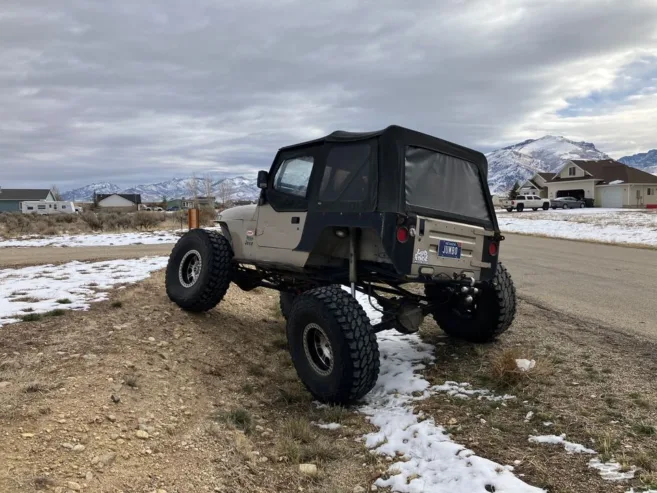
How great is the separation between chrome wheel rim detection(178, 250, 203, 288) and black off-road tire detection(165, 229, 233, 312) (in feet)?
0.18

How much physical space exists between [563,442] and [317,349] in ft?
7.74

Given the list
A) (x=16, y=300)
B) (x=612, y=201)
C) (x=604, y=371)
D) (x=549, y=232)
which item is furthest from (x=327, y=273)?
(x=612, y=201)

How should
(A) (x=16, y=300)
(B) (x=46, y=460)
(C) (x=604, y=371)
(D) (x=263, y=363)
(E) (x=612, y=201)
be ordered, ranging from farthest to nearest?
(E) (x=612, y=201), (A) (x=16, y=300), (D) (x=263, y=363), (C) (x=604, y=371), (B) (x=46, y=460)

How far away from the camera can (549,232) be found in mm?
27953

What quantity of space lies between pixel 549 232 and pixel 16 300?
26.7 m

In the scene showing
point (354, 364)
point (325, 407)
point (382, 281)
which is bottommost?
point (325, 407)

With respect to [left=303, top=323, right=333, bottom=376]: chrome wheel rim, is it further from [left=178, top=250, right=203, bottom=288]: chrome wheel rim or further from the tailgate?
[left=178, top=250, right=203, bottom=288]: chrome wheel rim

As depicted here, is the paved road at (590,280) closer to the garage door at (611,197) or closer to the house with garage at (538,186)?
the garage door at (611,197)

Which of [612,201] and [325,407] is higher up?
[612,201]

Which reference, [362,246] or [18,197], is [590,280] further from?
[18,197]

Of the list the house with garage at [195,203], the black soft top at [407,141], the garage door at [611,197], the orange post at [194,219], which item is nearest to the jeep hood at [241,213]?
the black soft top at [407,141]

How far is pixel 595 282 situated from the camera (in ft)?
35.4

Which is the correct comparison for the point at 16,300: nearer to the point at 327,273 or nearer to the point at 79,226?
the point at 327,273

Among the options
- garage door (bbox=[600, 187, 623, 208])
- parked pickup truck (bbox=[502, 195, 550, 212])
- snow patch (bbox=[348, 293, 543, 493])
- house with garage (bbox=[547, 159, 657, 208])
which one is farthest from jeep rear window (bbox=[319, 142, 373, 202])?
garage door (bbox=[600, 187, 623, 208])
